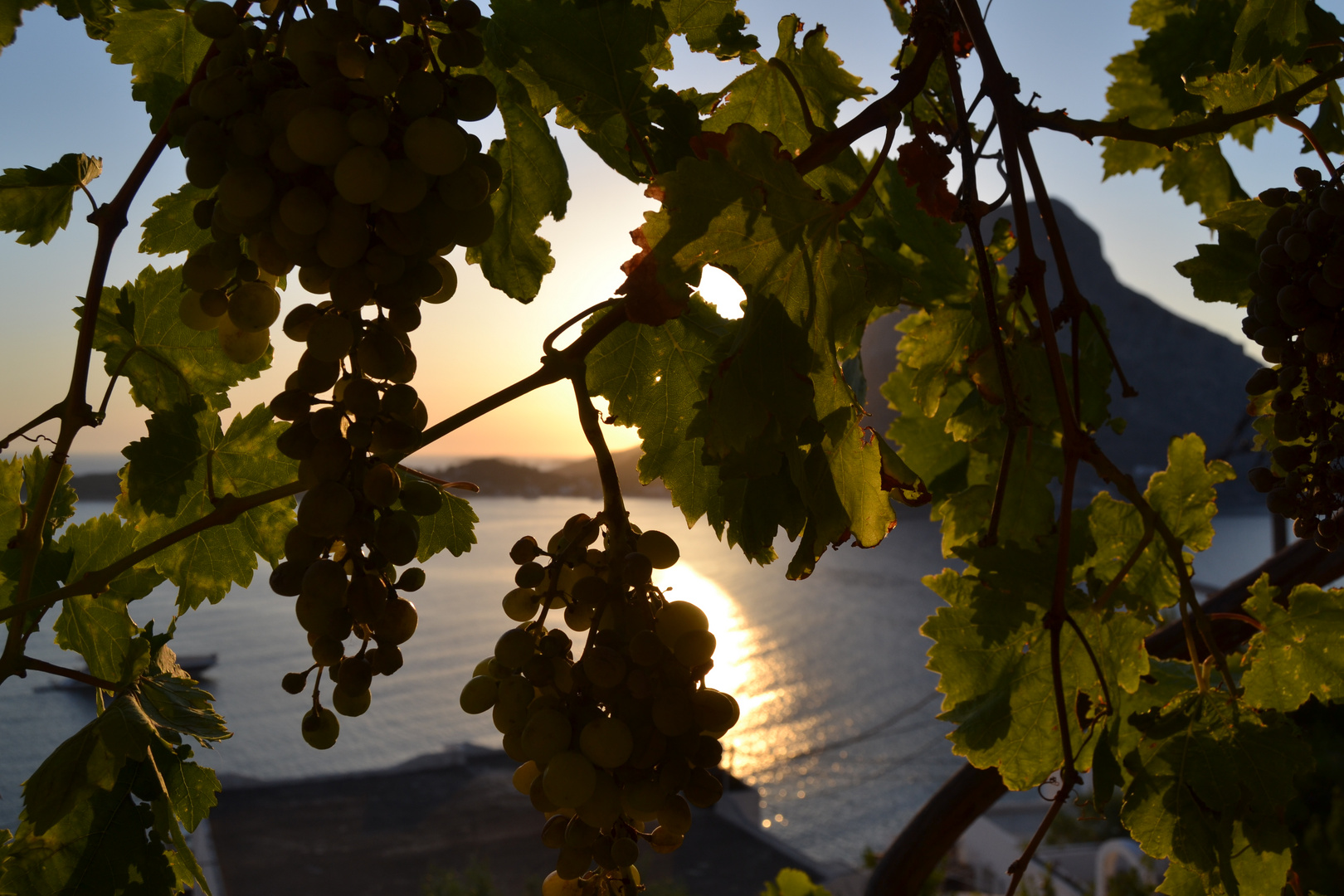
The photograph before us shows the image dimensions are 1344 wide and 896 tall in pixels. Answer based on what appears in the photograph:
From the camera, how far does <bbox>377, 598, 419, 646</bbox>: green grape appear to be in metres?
0.34

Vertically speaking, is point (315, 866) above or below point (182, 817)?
below

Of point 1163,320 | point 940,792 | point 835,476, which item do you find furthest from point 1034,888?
point 1163,320

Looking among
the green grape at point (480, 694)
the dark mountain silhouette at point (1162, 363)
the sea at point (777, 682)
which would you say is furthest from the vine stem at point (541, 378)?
the dark mountain silhouette at point (1162, 363)

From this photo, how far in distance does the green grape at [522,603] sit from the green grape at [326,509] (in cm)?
10

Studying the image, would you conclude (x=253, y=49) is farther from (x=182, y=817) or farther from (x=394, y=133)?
(x=182, y=817)

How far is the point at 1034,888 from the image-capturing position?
4.33 m

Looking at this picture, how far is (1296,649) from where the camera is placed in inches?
27.6

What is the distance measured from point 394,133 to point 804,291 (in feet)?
0.66

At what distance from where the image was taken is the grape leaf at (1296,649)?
688 mm

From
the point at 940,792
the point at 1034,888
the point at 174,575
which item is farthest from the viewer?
the point at 1034,888

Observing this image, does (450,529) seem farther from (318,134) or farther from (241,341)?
(318,134)

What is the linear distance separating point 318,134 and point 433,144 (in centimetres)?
4

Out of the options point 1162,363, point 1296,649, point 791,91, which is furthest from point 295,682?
point 1162,363

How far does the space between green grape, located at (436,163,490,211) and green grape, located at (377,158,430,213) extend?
0.03 ft
